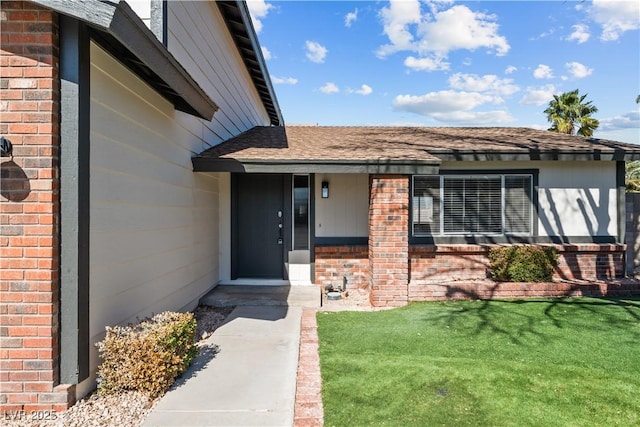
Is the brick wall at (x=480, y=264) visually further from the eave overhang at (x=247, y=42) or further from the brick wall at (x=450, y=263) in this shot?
the eave overhang at (x=247, y=42)

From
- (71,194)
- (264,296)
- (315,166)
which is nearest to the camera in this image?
Answer: (71,194)

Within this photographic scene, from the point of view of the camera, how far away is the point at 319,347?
4273mm

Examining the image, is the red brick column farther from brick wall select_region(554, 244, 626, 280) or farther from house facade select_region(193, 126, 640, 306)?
brick wall select_region(554, 244, 626, 280)

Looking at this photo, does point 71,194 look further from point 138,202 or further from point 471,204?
point 471,204

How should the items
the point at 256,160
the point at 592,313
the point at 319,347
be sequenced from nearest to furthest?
the point at 319,347, the point at 592,313, the point at 256,160

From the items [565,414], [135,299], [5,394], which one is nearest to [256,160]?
[135,299]

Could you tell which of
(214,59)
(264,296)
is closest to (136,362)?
(264,296)

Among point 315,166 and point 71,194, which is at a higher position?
point 315,166

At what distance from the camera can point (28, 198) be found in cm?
278

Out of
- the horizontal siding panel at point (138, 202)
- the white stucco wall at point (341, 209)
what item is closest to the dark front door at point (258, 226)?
the white stucco wall at point (341, 209)

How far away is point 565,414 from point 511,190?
17.8 feet

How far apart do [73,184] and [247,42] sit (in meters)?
7.32

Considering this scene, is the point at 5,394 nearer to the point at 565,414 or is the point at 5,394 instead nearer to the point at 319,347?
the point at 319,347

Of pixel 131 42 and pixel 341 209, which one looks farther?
pixel 341 209
